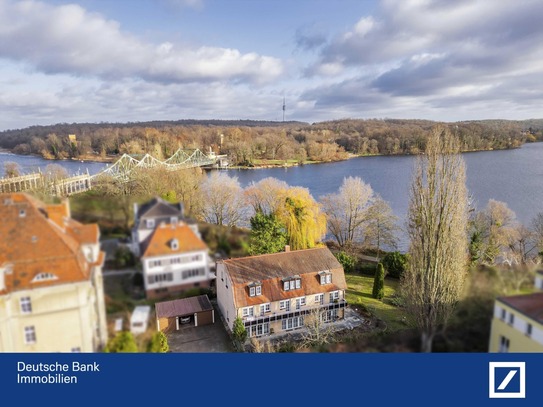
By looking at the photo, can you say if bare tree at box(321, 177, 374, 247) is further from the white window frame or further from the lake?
the white window frame

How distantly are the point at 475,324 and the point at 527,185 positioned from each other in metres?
34.2

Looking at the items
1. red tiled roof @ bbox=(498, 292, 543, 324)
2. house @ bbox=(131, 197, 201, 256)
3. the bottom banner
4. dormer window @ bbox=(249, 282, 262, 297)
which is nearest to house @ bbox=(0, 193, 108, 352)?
the bottom banner

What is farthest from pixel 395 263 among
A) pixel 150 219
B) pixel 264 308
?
pixel 150 219

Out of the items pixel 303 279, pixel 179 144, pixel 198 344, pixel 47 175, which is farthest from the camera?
pixel 303 279

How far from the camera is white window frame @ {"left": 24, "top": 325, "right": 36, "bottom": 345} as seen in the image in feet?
9.61

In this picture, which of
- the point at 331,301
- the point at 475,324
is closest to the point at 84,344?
the point at 475,324

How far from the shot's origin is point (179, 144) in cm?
814

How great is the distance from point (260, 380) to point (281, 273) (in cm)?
634

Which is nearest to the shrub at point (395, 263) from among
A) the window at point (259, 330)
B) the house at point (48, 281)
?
the window at point (259, 330)

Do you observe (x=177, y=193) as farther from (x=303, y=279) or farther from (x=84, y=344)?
(x=303, y=279)

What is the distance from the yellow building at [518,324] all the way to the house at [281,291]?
Answer: 535 cm

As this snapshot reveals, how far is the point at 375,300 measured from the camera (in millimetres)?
14805

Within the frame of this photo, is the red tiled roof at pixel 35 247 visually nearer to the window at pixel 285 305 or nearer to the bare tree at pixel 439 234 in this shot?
the bare tree at pixel 439 234

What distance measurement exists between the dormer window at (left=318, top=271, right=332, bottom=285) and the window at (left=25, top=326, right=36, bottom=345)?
8156mm
